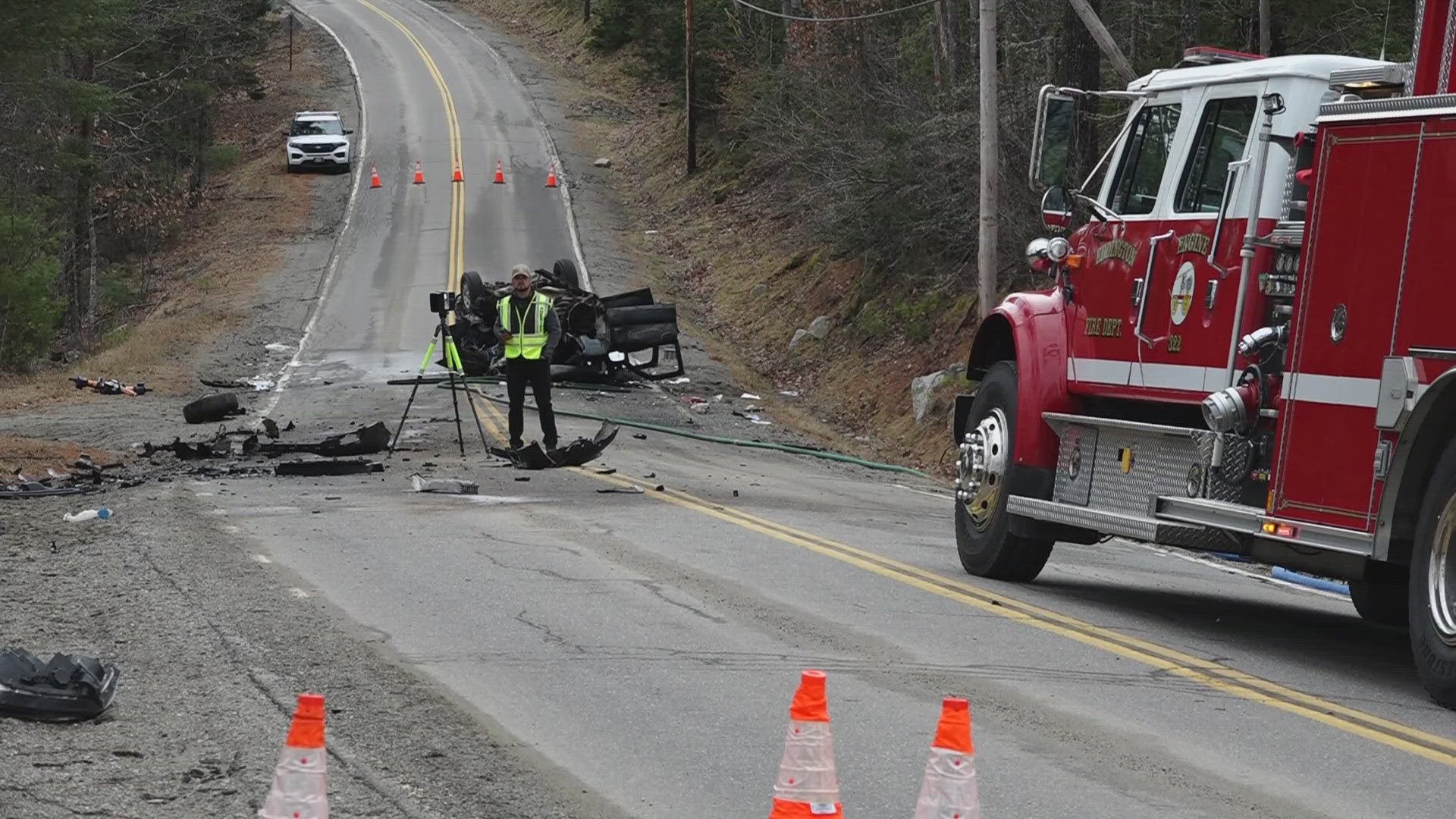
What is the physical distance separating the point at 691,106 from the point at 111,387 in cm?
2524

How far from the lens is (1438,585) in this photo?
7.95m

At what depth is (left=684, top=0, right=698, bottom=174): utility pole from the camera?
4775 centimetres

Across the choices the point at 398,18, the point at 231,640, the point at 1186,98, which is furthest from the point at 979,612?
the point at 398,18

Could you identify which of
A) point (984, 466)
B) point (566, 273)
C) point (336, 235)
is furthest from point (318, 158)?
point (984, 466)

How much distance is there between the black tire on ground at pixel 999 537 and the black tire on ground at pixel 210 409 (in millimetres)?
12838

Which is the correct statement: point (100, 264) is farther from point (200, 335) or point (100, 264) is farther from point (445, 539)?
point (445, 539)

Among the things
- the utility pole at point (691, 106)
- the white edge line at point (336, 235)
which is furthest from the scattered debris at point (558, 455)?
the utility pole at point (691, 106)

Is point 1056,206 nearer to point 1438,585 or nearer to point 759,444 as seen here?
point 1438,585

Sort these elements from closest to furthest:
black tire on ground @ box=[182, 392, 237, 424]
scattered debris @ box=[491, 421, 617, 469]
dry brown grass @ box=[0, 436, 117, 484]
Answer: dry brown grass @ box=[0, 436, 117, 484] → scattered debris @ box=[491, 421, 617, 469] → black tire on ground @ box=[182, 392, 237, 424]

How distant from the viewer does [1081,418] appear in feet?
35.1

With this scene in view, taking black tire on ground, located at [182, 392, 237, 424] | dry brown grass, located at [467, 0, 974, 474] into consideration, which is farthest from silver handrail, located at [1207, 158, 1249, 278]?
black tire on ground, located at [182, 392, 237, 424]

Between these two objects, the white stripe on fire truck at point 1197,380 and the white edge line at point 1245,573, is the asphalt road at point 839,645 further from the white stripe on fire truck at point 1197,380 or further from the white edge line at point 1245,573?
the white stripe on fire truck at point 1197,380

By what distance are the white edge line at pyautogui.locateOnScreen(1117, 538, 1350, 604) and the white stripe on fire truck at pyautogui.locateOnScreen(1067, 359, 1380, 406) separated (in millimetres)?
1990

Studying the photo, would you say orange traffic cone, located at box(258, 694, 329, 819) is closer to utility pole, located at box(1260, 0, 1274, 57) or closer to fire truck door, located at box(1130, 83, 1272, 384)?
fire truck door, located at box(1130, 83, 1272, 384)
